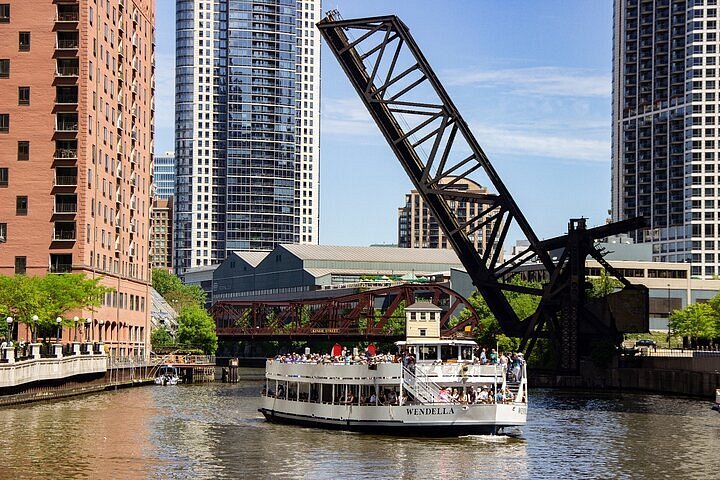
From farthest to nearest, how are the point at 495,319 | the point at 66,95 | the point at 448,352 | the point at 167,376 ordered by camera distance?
the point at 495,319, the point at 167,376, the point at 66,95, the point at 448,352

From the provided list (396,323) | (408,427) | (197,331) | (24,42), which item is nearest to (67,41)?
(24,42)

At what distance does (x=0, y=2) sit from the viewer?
99.8 metres

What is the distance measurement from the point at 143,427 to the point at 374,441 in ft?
42.1

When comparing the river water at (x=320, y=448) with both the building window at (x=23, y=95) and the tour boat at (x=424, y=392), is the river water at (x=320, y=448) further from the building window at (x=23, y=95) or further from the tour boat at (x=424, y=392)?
the building window at (x=23, y=95)

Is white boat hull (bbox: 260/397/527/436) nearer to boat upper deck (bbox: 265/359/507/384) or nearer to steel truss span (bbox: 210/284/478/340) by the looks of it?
boat upper deck (bbox: 265/359/507/384)

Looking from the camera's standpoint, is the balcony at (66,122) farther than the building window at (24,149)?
Yes

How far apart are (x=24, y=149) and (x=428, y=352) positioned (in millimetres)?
53704

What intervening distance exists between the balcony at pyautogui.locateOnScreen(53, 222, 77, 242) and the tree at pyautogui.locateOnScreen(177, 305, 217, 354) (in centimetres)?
4786

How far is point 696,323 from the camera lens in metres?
130

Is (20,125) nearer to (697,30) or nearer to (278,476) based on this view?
(278,476)

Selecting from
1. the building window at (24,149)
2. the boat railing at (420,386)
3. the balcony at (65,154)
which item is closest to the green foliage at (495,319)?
the balcony at (65,154)

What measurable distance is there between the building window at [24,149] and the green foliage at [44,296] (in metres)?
9.74

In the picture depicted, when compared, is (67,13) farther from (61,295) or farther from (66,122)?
(61,295)

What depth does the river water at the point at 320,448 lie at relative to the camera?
43.8 m
